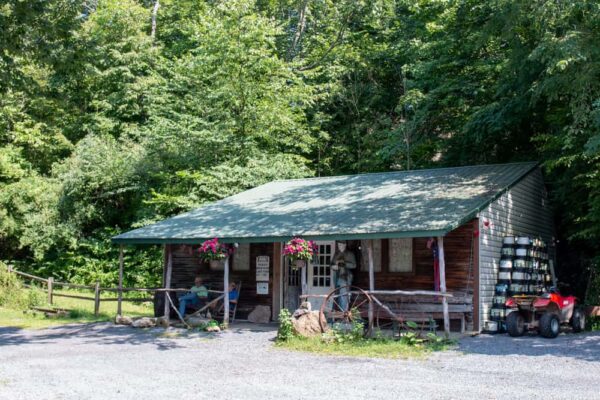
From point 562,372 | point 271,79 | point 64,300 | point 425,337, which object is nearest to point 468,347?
point 425,337

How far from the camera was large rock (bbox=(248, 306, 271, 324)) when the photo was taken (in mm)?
17453

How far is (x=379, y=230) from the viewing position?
45.4 ft

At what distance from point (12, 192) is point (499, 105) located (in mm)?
18636

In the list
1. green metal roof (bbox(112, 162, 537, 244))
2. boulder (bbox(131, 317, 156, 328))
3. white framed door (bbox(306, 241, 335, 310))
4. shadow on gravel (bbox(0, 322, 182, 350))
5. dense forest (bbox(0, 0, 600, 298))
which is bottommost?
shadow on gravel (bbox(0, 322, 182, 350))

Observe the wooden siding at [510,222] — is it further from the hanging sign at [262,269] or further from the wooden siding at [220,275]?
the hanging sign at [262,269]

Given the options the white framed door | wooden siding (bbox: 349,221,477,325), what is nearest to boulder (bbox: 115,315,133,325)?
the white framed door

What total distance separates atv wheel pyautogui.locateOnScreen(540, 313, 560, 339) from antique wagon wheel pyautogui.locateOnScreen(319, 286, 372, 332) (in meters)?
3.33

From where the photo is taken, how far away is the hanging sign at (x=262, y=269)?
1780 cm

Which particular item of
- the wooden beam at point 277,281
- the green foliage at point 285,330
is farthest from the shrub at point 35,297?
the green foliage at point 285,330

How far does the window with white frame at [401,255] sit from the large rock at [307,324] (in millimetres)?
2841

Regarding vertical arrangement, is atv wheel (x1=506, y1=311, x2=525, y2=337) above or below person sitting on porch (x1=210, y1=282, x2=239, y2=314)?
below

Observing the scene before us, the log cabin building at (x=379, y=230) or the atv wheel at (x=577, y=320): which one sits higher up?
the log cabin building at (x=379, y=230)

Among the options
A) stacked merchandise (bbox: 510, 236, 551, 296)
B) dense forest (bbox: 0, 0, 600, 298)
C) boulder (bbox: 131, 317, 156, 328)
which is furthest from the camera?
dense forest (bbox: 0, 0, 600, 298)

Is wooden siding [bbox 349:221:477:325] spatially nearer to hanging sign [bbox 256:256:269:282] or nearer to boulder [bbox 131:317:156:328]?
hanging sign [bbox 256:256:269:282]
